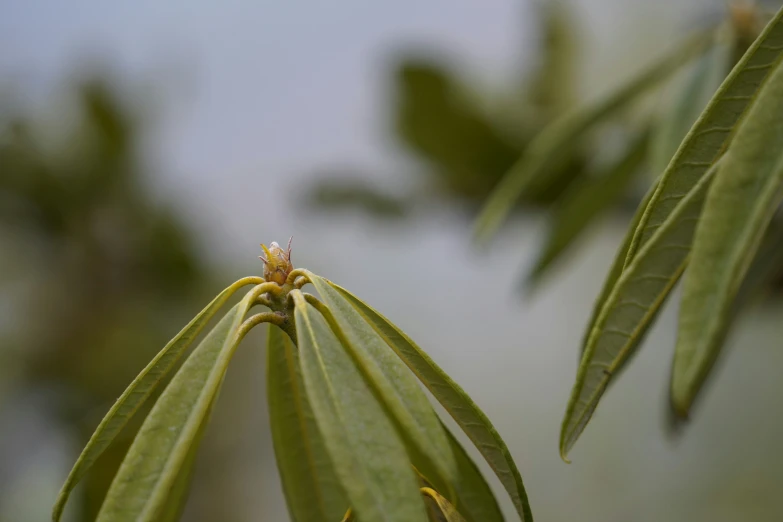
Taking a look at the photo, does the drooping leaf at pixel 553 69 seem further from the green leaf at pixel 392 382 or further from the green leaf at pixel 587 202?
the green leaf at pixel 392 382

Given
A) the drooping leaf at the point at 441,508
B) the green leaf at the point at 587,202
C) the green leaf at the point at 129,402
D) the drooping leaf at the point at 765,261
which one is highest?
the green leaf at the point at 587,202

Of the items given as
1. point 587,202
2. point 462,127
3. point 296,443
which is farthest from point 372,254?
point 296,443

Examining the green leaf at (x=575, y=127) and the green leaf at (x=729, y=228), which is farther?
the green leaf at (x=575, y=127)

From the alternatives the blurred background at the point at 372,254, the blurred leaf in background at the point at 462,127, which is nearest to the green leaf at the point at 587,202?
the blurred background at the point at 372,254

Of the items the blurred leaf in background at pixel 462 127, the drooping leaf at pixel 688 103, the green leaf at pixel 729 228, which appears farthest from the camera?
the blurred leaf in background at pixel 462 127

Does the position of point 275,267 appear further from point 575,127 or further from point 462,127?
point 462,127

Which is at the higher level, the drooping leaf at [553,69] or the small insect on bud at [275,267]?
the drooping leaf at [553,69]

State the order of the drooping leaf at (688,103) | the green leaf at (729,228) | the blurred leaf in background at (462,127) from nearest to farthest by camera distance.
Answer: the green leaf at (729,228)
the drooping leaf at (688,103)
the blurred leaf in background at (462,127)
